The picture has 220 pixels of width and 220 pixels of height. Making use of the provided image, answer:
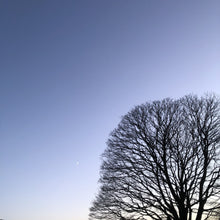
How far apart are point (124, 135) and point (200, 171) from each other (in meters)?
4.94

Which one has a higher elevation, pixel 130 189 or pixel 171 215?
pixel 130 189

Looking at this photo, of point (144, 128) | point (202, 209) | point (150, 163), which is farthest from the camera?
point (144, 128)

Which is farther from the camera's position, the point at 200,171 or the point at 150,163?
the point at 150,163

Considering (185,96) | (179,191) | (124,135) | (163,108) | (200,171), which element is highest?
(185,96)

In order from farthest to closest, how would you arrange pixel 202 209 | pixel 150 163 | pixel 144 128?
pixel 144 128 → pixel 150 163 → pixel 202 209

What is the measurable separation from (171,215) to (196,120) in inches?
223

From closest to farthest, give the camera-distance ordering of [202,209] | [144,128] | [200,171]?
[202,209]
[200,171]
[144,128]

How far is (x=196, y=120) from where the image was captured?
12.5m

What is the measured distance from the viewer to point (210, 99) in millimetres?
13203

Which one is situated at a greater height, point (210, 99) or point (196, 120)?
point (210, 99)

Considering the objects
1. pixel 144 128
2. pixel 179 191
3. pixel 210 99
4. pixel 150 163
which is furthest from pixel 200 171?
pixel 210 99

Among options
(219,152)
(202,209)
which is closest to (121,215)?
(202,209)

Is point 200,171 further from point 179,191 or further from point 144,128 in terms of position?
point 144,128

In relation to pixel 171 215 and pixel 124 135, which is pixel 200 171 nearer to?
pixel 171 215
